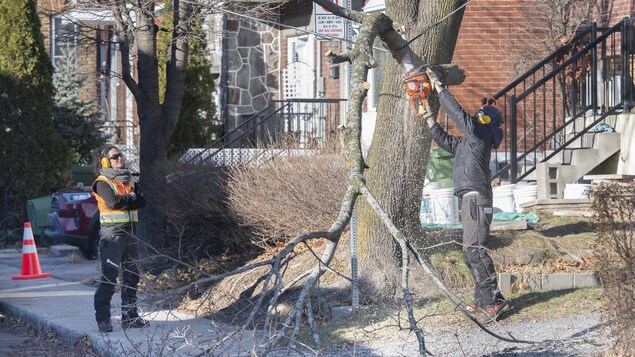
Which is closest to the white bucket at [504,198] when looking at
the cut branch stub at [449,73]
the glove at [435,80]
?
the cut branch stub at [449,73]

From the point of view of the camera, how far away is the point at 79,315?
9680 millimetres

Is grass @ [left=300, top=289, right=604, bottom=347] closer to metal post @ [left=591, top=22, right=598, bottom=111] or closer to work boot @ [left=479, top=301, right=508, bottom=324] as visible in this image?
work boot @ [left=479, top=301, right=508, bottom=324]

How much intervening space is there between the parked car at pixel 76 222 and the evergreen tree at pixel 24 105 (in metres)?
3.02

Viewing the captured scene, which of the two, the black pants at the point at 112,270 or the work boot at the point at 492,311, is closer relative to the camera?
the work boot at the point at 492,311

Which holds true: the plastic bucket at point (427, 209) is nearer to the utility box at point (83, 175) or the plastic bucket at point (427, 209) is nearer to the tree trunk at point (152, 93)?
the tree trunk at point (152, 93)

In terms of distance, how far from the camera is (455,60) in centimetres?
1609

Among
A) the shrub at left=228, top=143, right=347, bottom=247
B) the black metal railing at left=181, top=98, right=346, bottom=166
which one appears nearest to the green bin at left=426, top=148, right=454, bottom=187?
the black metal railing at left=181, top=98, right=346, bottom=166

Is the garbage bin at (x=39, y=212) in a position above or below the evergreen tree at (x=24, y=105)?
below

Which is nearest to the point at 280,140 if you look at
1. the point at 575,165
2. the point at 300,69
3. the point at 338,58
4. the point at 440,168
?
the point at 440,168

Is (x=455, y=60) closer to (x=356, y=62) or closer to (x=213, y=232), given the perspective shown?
(x=213, y=232)

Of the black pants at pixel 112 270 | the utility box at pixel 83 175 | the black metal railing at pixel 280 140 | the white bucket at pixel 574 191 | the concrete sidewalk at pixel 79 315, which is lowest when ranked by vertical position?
the concrete sidewalk at pixel 79 315

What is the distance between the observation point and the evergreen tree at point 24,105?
1702 centimetres

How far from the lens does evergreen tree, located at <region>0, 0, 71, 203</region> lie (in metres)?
→ 17.0

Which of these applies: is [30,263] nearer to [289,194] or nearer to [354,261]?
[289,194]
